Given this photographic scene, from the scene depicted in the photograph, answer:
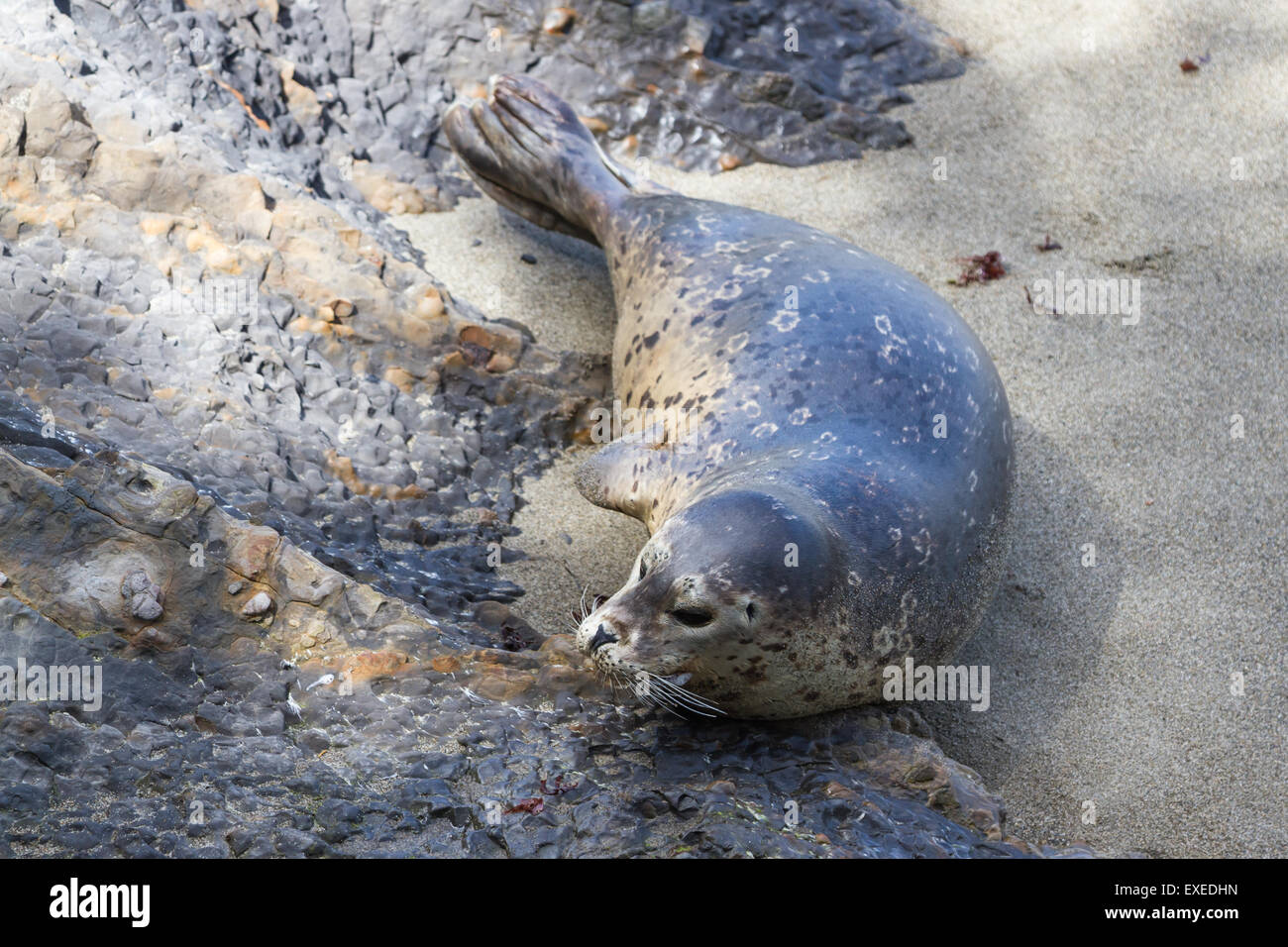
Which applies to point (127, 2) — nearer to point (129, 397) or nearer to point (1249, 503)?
point (129, 397)

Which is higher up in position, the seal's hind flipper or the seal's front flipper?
the seal's hind flipper

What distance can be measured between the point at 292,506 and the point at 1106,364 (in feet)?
9.35

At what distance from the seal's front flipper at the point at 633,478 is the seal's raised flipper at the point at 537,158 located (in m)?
1.25

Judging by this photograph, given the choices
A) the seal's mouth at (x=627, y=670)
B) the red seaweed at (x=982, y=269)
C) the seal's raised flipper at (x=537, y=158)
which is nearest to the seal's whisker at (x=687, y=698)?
the seal's mouth at (x=627, y=670)

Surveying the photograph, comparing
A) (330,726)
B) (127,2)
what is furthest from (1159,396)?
→ (127,2)

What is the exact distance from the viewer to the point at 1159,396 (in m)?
4.03

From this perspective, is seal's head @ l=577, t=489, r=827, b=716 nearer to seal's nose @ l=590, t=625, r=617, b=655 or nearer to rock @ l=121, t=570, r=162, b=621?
seal's nose @ l=590, t=625, r=617, b=655

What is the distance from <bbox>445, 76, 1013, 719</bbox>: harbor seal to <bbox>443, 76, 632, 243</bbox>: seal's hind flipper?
152mm

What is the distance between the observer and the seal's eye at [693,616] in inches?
102

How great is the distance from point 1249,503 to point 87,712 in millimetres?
3284

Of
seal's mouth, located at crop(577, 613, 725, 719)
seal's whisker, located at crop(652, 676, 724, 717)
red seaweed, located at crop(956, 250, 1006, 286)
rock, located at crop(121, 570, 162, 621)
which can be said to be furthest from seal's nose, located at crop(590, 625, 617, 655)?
red seaweed, located at crop(956, 250, 1006, 286)

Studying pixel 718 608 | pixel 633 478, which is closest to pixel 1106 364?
pixel 633 478

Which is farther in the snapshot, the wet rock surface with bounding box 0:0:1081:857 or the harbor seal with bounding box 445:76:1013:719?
the harbor seal with bounding box 445:76:1013:719

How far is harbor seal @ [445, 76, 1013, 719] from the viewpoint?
2609mm
